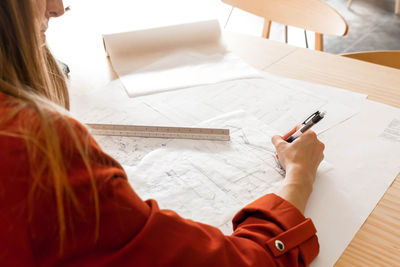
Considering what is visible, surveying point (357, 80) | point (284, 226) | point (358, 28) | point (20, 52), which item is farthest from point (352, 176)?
point (358, 28)

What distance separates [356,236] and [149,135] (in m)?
0.50

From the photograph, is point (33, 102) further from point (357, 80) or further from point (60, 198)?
point (357, 80)

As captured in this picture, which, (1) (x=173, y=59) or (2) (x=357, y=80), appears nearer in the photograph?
(2) (x=357, y=80)

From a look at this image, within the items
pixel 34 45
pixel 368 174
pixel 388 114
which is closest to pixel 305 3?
pixel 388 114

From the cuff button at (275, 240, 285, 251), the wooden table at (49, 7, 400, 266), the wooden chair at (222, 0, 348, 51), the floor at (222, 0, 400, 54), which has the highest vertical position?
the wooden chair at (222, 0, 348, 51)

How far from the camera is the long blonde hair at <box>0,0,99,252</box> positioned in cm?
41

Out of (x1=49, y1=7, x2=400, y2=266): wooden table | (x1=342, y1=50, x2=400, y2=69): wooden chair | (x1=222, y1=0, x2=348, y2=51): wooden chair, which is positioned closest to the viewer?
(x1=49, y1=7, x2=400, y2=266): wooden table

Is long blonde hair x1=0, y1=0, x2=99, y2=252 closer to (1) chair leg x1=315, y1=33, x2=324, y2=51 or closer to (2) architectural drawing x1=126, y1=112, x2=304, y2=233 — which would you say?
(2) architectural drawing x1=126, y1=112, x2=304, y2=233

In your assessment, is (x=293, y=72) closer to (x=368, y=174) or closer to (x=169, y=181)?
(x=368, y=174)

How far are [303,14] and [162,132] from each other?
0.92 m

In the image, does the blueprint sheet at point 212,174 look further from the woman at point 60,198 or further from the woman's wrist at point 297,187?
the woman at point 60,198

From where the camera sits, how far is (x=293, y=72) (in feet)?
3.91

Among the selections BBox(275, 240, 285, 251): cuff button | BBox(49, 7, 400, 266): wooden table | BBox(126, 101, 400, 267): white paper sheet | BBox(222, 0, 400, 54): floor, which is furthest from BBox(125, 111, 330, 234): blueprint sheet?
BBox(222, 0, 400, 54): floor

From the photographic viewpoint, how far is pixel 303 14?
1.58 m
